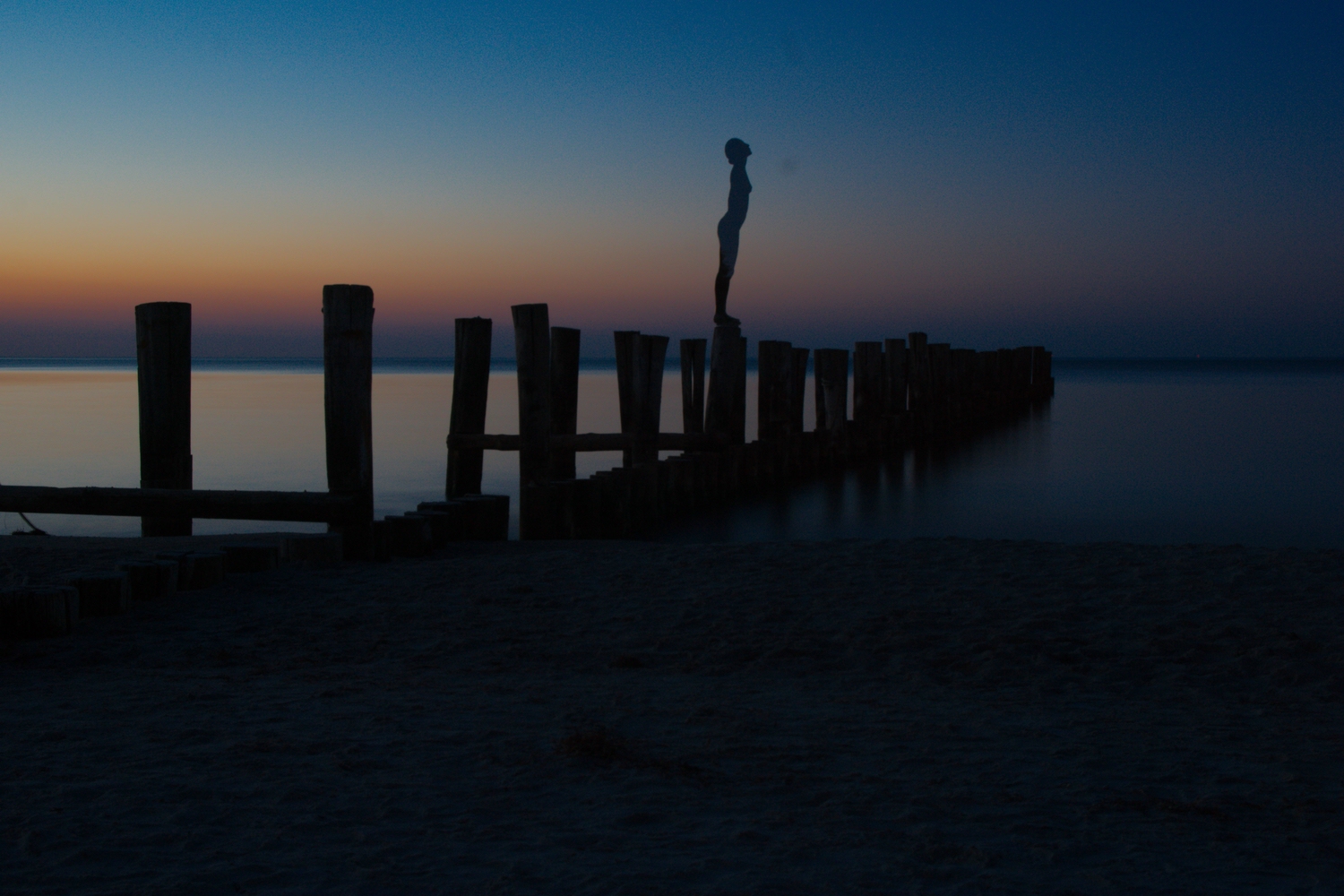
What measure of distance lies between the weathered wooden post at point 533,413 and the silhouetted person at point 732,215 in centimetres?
465

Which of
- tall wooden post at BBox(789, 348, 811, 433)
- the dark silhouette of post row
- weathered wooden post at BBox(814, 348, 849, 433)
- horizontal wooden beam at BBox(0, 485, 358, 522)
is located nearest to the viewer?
horizontal wooden beam at BBox(0, 485, 358, 522)

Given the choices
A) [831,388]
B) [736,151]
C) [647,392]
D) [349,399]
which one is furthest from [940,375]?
[349,399]

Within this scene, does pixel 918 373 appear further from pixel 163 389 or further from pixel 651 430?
pixel 163 389

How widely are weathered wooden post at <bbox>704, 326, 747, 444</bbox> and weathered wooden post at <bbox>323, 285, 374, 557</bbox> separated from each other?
476cm

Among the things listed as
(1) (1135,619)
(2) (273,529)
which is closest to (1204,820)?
(1) (1135,619)

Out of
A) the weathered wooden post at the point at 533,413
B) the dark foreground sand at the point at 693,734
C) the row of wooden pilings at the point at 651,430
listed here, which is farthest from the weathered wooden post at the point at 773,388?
the dark foreground sand at the point at 693,734

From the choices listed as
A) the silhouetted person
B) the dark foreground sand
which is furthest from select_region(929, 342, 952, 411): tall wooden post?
the dark foreground sand

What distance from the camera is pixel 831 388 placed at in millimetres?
14242

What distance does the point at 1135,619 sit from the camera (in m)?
5.10

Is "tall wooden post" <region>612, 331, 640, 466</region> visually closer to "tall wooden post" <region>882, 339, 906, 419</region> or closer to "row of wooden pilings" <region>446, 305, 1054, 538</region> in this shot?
"row of wooden pilings" <region>446, 305, 1054, 538</region>

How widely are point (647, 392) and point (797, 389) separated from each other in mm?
3646

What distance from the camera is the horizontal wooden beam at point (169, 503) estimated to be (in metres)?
6.41

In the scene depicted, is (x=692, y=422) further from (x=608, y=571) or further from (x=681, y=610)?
(x=681, y=610)

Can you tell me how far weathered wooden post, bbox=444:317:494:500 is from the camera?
31.6 feet
